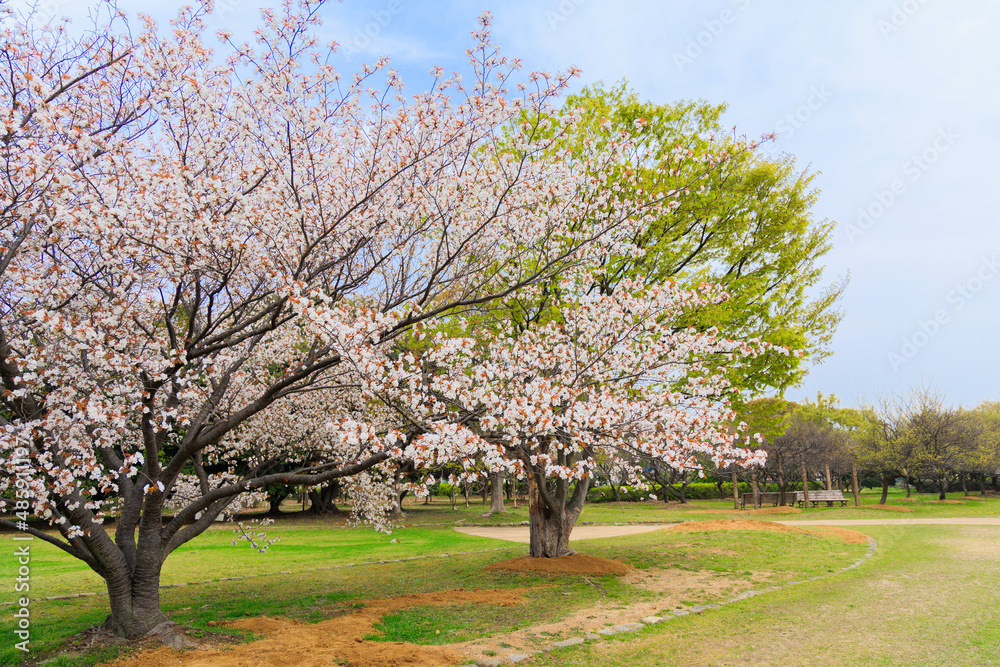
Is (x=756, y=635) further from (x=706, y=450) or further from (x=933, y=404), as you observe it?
(x=933, y=404)

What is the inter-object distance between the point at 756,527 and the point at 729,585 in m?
8.72

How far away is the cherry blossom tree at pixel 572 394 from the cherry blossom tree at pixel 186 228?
0.45m

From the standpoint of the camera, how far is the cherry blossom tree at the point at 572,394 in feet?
22.6

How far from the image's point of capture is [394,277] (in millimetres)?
9922

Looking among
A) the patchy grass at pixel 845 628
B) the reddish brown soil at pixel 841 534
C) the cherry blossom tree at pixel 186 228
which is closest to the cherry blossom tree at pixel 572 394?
the cherry blossom tree at pixel 186 228

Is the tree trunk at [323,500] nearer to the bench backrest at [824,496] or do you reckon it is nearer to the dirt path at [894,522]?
the dirt path at [894,522]

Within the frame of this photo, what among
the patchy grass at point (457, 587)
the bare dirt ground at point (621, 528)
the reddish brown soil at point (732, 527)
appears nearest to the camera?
the patchy grass at point (457, 587)

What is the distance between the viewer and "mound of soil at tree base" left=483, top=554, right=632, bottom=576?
11805mm

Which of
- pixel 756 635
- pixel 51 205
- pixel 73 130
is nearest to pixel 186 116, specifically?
pixel 73 130

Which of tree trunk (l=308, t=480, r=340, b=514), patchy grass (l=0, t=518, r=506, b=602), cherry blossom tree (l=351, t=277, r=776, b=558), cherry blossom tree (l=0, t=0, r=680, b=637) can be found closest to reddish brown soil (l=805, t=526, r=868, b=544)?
cherry blossom tree (l=351, t=277, r=776, b=558)

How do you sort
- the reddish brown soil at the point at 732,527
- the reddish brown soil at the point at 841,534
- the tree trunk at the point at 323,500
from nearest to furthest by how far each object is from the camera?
the reddish brown soil at the point at 841,534, the reddish brown soil at the point at 732,527, the tree trunk at the point at 323,500

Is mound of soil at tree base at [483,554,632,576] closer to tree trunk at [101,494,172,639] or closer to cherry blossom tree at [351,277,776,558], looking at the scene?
cherry blossom tree at [351,277,776,558]

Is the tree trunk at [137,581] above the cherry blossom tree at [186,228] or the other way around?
the other way around

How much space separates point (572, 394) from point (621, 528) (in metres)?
18.2
